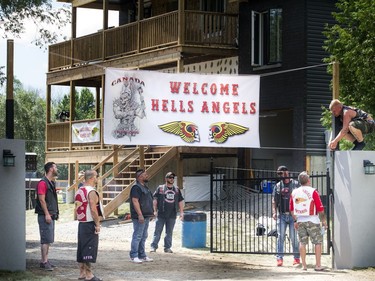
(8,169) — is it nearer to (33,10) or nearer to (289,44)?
(33,10)

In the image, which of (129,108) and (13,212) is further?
(129,108)

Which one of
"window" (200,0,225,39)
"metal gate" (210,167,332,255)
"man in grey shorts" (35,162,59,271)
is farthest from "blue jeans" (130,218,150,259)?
"window" (200,0,225,39)

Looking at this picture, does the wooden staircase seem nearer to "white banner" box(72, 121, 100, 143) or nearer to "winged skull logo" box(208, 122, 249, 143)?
"white banner" box(72, 121, 100, 143)

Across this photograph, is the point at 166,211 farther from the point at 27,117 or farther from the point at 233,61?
the point at 27,117

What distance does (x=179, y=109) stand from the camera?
25.8 meters

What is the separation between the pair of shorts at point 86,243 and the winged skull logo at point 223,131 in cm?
1104

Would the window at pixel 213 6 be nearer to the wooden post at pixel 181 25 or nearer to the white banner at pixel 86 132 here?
the wooden post at pixel 181 25

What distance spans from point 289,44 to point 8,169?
14.4 m

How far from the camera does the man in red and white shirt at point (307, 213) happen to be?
16.7 m

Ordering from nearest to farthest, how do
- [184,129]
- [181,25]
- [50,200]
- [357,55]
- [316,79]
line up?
[50,200]
[357,55]
[184,129]
[316,79]
[181,25]

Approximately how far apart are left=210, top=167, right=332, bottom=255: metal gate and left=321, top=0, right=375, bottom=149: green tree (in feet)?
6.61

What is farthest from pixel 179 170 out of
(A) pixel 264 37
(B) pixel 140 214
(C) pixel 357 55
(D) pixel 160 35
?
(B) pixel 140 214

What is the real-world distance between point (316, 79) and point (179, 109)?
15.5ft

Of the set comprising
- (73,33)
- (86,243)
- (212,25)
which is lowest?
(86,243)
